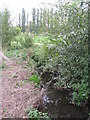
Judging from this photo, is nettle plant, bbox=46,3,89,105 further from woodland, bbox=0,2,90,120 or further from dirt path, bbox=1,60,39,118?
dirt path, bbox=1,60,39,118

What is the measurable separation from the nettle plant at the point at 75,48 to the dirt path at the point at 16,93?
706 mm

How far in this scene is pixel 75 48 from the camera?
1.76 metres

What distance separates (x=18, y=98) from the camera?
7.57 ft

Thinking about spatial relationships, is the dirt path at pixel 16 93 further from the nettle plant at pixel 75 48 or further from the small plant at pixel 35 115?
the nettle plant at pixel 75 48

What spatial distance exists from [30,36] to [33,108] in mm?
4271

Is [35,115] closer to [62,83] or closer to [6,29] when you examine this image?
[62,83]

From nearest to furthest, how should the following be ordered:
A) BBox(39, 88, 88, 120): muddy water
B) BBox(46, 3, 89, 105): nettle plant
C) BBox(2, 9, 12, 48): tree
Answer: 1. BBox(46, 3, 89, 105): nettle plant
2. BBox(39, 88, 88, 120): muddy water
3. BBox(2, 9, 12, 48): tree

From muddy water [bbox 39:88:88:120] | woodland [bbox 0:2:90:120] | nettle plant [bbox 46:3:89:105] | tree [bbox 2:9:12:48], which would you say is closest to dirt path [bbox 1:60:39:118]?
woodland [bbox 0:2:90:120]

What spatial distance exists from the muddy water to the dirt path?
212mm

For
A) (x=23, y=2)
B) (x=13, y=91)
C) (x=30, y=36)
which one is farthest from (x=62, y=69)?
(x=30, y=36)

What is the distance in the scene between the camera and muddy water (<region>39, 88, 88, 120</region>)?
192 cm

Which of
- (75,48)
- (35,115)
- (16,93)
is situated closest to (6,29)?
(16,93)

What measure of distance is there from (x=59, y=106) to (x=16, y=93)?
77cm

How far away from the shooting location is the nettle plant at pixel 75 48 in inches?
65.7
